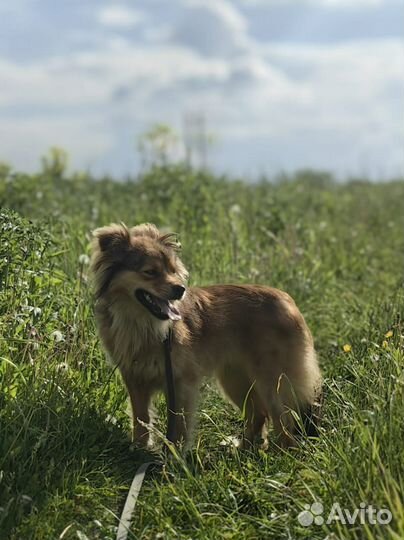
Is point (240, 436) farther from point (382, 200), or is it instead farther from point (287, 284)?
point (382, 200)

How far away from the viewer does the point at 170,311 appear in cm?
476

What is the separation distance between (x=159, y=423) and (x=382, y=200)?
1146 cm

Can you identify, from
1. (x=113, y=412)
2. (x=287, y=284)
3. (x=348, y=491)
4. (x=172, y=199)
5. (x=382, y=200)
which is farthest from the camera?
(x=382, y=200)

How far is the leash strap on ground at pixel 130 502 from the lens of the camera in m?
3.54

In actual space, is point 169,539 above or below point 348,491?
below

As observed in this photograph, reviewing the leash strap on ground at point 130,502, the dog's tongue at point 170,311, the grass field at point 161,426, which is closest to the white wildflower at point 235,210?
the grass field at point 161,426

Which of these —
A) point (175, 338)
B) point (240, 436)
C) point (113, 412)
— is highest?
point (175, 338)

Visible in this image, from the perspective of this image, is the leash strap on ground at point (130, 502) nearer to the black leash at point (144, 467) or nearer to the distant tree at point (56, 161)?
the black leash at point (144, 467)

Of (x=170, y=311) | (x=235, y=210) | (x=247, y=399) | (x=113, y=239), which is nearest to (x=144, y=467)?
(x=170, y=311)

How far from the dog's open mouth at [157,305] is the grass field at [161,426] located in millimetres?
581

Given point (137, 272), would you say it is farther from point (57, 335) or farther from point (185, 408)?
point (185, 408)

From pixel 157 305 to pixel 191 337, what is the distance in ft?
1.23

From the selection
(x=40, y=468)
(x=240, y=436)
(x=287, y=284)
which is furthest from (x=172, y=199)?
(x=40, y=468)

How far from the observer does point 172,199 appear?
421 inches
